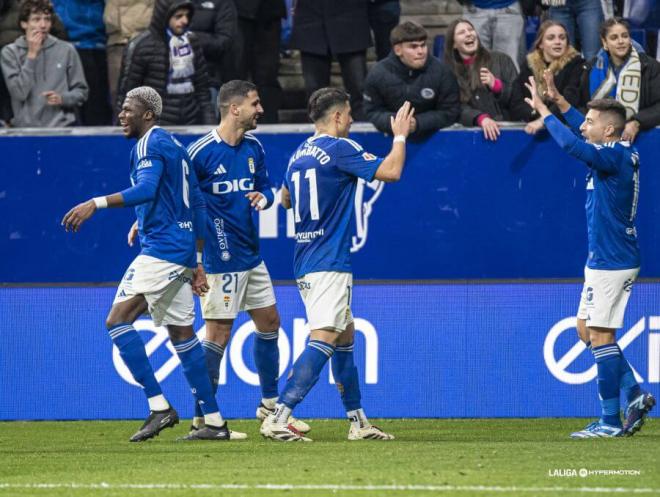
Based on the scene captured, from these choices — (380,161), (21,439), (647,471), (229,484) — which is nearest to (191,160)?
(380,161)

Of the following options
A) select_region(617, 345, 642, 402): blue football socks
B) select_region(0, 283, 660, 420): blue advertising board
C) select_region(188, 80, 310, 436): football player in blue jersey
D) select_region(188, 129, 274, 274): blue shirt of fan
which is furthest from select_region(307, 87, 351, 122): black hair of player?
select_region(617, 345, 642, 402): blue football socks

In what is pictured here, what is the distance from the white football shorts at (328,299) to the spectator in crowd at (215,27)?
4012 millimetres

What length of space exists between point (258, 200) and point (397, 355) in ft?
7.44

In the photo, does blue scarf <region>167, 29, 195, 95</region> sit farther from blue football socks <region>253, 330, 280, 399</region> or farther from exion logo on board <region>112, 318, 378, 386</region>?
blue football socks <region>253, 330, 280, 399</region>

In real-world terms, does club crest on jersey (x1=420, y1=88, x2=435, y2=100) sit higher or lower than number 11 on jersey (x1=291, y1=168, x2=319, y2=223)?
higher

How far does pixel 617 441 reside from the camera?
9039 millimetres

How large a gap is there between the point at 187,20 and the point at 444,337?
11.6 feet

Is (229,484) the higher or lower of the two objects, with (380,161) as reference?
lower

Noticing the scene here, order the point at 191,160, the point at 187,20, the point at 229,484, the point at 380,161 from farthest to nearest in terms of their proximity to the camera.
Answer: the point at 187,20, the point at 191,160, the point at 380,161, the point at 229,484

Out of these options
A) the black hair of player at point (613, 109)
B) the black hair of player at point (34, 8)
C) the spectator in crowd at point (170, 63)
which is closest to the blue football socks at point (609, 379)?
the black hair of player at point (613, 109)

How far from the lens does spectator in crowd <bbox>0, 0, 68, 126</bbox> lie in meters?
12.9

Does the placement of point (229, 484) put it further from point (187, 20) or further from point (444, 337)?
point (187, 20)

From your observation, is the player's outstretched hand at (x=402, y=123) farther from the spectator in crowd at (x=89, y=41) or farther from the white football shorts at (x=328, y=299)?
the spectator in crowd at (x=89, y=41)

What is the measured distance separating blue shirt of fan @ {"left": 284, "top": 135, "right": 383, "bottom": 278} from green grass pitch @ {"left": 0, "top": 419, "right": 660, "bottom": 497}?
1.17 metres
